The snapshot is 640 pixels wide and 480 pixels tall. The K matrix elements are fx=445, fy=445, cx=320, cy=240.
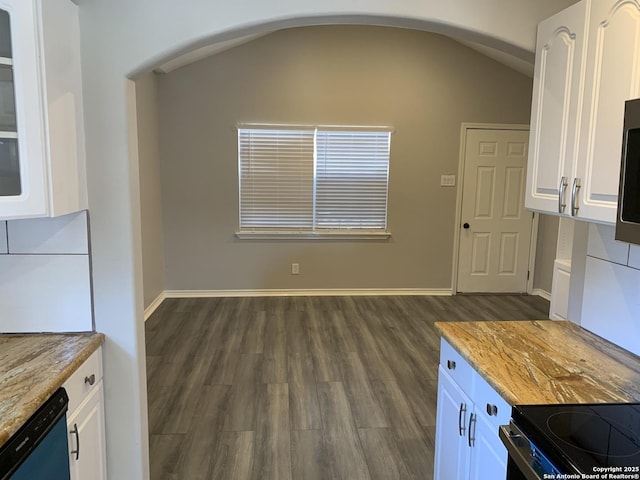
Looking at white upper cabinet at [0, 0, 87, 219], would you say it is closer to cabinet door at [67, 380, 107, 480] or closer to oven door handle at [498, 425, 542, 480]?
cabinet door at [67, 380, 107, 480]

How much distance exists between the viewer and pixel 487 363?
155 centimetres

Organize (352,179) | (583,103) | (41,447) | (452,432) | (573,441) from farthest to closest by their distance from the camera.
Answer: (352,179) < (452,432) < (583,103) < (41,447) < (573,441)

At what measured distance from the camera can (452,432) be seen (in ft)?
5.92

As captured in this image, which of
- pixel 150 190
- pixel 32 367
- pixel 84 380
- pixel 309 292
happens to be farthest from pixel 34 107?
pixel 309 292

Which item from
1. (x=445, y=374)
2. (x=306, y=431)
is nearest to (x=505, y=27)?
(x=445, y=374)

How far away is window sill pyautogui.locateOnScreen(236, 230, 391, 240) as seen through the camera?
539cm

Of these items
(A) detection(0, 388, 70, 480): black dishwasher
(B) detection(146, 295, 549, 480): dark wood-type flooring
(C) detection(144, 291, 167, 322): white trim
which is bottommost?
(B) detection(146, 295, 549, 480): dark wood-type flooring

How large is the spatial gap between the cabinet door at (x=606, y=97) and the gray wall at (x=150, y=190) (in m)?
3.93

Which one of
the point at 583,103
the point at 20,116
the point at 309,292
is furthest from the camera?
the point at 309,292

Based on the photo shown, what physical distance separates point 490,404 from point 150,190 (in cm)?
426

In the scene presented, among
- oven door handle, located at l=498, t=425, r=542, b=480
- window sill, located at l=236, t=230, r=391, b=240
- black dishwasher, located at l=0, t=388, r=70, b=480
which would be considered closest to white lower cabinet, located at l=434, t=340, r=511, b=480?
oven door handle, located at l=498, t=425, r=542, b=480

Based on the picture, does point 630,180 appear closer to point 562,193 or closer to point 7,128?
point 562,193

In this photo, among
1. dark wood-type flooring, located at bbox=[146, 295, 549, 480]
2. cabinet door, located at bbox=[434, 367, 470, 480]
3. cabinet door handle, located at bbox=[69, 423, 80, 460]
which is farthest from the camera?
dark wood-type flooring, located at bbox=[146, 295, 549, 480]

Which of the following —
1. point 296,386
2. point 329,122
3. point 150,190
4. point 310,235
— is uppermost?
point 329,122
